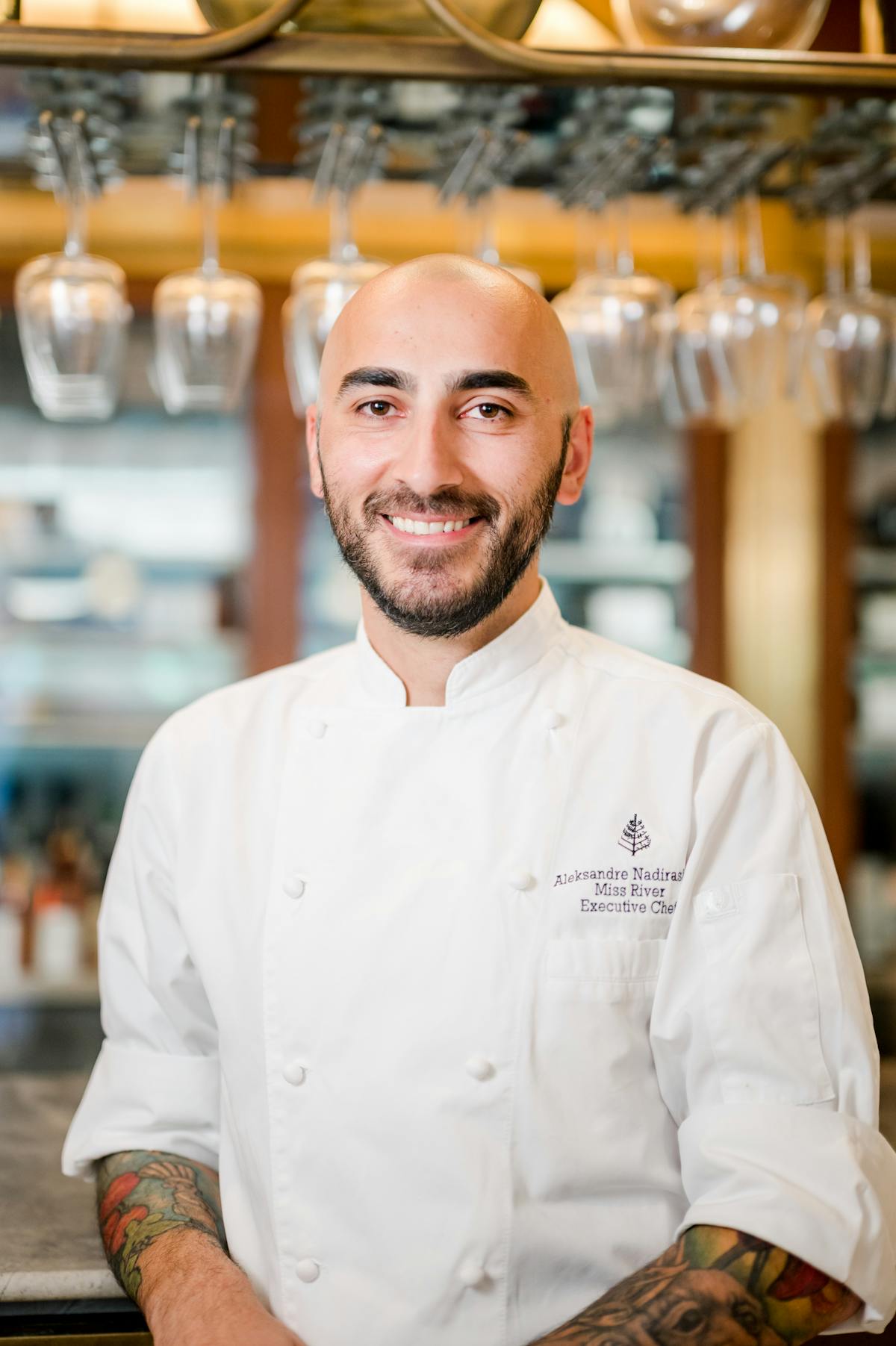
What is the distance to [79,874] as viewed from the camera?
2807 millimetres

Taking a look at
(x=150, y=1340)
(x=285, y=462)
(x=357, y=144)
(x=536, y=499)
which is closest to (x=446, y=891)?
(x=536, y=499)

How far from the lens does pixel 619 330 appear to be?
1406 mm

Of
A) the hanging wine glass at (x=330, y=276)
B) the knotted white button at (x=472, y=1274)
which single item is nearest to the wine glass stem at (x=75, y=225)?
the hanging wine glass at (x=330, y=276)

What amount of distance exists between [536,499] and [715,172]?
18.6 inches

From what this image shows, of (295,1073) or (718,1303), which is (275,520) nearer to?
(295,1073)

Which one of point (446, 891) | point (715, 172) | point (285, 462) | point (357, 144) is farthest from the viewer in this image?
point (285, 462)

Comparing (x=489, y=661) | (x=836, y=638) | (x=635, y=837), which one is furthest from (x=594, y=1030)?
(x=836, y=638)

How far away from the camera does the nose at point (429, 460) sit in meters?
1.09

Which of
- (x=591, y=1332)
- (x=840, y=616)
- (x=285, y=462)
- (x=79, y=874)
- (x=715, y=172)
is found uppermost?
(x=715, y=172)

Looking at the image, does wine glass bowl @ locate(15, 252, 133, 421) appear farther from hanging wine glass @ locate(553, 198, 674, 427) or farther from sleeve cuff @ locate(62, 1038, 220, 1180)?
sleeve cuff @ locate(62, 1038, 220, 1180)

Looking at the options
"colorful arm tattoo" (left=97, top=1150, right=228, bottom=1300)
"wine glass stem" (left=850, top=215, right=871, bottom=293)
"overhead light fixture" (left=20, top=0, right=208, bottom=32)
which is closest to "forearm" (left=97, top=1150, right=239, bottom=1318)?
"colorful arm tattoo" (left=97, top=1150, right=228, bottom=1300)

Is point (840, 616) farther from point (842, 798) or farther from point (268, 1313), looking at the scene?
point (268, 1313)

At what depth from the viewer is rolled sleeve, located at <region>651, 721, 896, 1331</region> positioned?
38.1 inches

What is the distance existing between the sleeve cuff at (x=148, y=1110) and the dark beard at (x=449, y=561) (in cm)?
44
